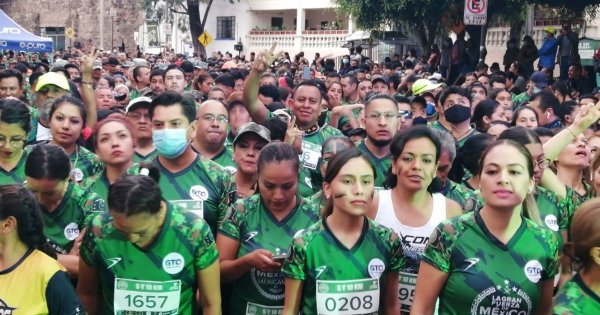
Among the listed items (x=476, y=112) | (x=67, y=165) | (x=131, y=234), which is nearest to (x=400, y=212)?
(x=131, y=234)

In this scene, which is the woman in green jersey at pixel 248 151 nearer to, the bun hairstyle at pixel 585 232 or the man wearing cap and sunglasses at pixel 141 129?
the man wearing cap and sunglasses at pixel 141 129

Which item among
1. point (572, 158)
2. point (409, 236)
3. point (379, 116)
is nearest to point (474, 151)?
point (572, 158)

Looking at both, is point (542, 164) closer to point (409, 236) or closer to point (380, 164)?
point (409, 236)

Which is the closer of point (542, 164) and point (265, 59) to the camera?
point (542, 164)

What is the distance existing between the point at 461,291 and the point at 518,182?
0.57 m

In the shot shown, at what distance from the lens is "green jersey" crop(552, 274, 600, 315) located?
2.96 meters

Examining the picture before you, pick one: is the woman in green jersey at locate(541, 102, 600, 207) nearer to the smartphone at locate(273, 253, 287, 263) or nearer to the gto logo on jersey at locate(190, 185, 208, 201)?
the smartphone at locate(273, 253, 287, 263)

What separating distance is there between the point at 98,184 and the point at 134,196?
150 cm

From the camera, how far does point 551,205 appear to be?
4789 millimetres

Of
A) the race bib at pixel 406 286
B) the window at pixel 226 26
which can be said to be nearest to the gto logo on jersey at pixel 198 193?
the race bib at pixel 406 286

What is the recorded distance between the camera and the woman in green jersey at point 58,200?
4.43 m

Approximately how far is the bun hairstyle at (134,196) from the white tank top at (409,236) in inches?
49.9

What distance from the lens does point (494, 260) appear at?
353 centimetres

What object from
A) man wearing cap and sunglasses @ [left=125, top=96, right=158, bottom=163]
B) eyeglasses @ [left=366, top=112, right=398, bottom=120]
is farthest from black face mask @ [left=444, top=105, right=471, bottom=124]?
man wearing cap and sunglasses @ [left=125, top=96, right=158, bottom=163]
